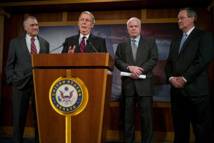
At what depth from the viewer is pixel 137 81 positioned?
100 inches

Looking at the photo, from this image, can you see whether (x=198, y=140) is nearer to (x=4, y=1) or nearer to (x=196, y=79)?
(x=196, y=79)

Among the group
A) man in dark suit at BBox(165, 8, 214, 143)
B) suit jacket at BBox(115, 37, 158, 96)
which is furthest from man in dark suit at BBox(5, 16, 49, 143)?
man in dark suit at BBox(165, 8, 214, 143)

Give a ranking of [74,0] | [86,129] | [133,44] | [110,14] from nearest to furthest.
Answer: [86,129] → [133,44] → [74,0] → [110,14]

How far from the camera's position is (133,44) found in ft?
8.97

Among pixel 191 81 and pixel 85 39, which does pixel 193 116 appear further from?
pixel 85 39

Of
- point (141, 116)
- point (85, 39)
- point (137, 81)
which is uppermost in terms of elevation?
point (85, 39)

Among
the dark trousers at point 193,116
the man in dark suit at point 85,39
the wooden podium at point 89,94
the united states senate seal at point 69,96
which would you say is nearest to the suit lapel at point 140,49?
the man in dark suit at point 85,39

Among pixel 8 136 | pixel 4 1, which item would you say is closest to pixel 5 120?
pixel 8 136

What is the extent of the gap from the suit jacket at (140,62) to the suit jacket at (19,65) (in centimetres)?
109

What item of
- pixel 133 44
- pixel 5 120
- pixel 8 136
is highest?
pixel 133 44

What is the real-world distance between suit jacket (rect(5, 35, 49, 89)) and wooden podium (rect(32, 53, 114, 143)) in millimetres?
1142

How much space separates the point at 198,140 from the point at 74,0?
277 cm

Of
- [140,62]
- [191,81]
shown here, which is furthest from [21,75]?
[191,81]

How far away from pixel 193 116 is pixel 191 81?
0.38 meters
